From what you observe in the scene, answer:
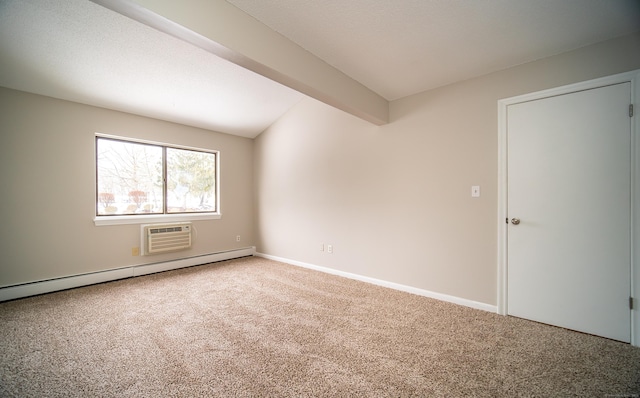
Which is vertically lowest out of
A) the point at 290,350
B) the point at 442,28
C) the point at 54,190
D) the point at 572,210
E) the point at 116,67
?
the point at 290,350

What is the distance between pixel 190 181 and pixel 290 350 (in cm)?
372

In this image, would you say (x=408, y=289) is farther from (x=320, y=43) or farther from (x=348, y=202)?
(x=320, y=43)

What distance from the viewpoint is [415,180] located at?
3.19 meters

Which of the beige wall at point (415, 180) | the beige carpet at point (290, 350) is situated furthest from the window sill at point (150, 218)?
the beige wall at point (415, 180)

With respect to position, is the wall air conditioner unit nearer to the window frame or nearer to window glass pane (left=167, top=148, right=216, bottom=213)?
the window frame

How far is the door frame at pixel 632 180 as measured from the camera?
6.63 feet

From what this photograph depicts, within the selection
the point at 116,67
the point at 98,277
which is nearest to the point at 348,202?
the point at 116,67

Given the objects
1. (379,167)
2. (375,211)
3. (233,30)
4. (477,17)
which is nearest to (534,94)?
(477,17)

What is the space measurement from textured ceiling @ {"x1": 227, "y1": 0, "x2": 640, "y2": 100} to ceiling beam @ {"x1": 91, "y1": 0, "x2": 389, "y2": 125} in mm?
83

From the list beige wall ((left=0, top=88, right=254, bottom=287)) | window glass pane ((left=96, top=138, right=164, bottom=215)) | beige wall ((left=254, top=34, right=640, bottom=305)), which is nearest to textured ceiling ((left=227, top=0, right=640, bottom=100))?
beige wall ((left=254, top=34, right=640, bottom=305))

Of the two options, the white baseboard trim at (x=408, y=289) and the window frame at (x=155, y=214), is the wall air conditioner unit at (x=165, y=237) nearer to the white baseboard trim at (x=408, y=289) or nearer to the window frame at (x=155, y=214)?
the window frame at (x=155, y=214)

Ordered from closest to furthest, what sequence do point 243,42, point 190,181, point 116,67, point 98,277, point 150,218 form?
point 243,42 → point 116,67 → point 98,277 → point 150,218 → point 190,181

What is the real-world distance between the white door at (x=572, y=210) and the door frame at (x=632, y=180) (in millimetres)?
28

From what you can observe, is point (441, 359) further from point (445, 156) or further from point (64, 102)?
point (64, 102)
